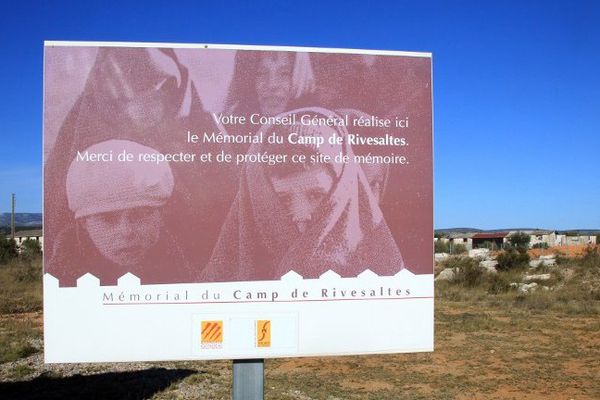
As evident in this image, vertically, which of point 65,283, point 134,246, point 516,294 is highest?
point 134,246

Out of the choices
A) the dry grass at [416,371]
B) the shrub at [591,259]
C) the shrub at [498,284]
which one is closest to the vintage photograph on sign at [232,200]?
the dry grass at [416,371]

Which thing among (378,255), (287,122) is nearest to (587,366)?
(378,255)

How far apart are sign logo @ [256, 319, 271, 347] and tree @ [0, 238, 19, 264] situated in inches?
1224

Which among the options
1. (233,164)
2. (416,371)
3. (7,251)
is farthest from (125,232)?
(7,251)

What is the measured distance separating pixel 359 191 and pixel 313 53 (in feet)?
2.89

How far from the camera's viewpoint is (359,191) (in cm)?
333

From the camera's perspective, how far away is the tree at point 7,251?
100 feet

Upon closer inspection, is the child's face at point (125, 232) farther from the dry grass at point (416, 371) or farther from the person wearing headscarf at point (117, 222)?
the dry grass at point (416, 371)

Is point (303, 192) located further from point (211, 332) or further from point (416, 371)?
point (416, 371)

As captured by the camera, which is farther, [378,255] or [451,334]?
[451,334]

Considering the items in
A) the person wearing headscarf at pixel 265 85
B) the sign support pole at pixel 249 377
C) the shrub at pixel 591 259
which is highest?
the person wearing headscarf at pixel 265 85

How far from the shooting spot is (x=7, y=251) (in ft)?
104

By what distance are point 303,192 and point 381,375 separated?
6.82 m

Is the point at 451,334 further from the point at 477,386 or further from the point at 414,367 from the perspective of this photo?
the point at 477,386
